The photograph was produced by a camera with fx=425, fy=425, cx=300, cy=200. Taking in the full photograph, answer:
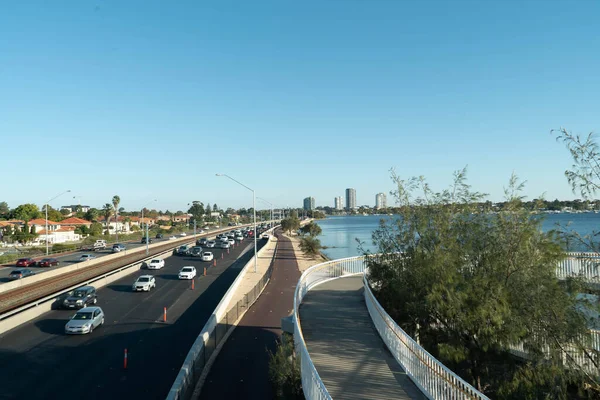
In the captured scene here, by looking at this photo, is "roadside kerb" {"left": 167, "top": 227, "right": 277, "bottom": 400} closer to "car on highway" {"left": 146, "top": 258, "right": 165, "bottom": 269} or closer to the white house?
"car on highway" {"left": 146, "top": 258, "right": 165, "bottom": 269}

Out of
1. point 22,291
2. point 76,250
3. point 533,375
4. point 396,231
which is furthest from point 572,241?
A: point 76,250

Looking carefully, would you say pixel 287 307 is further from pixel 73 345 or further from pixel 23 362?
pixel 23 362

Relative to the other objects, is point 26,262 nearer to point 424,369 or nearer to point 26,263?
point 26,263

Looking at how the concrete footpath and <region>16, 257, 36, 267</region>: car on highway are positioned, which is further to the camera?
<region>16, 257, 36, 267</region>: car on highway

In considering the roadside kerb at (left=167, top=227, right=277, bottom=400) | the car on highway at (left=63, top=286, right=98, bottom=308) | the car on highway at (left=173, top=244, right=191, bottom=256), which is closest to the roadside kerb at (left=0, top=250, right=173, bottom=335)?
the car on highway at (left=63, top=286, right=98, bottom=308)

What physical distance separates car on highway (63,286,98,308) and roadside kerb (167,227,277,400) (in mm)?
9171

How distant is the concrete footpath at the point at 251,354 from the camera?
1438 cm

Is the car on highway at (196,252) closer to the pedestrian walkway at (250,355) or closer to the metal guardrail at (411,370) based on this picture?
the pedestrian walkway at (250,355)

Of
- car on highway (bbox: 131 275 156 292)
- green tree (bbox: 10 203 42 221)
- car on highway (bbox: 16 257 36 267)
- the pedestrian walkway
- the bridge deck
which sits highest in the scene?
green tree (bbox: 10 203 42 221)

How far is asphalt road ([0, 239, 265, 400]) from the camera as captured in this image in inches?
571

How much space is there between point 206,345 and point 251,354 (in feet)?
6.82

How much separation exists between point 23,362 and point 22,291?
56.3ft

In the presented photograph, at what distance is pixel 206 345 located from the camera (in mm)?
17344

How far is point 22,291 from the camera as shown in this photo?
31.4m
